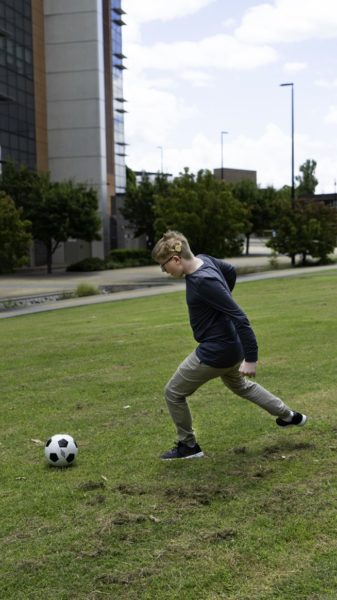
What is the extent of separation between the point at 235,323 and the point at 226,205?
32.2m

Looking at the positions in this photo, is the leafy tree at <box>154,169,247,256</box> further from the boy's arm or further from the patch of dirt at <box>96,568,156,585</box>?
the patch of dirt at <box>96,568,156,585</box>

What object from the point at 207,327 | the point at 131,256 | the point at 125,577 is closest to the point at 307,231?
the point at 131,256

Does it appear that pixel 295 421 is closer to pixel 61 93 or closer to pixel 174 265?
pixel 174 265

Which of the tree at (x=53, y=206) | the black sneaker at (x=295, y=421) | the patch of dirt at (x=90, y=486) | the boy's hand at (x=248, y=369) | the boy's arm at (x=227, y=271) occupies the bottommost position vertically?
the patch of dirt at (x=90, y=486)

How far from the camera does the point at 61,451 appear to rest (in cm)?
528

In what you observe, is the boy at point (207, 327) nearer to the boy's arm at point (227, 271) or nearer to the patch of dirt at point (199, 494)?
the boy's arm at point (227, 271)

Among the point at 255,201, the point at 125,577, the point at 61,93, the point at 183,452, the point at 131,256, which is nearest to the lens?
the point at 125,577

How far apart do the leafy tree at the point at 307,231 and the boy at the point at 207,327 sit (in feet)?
121

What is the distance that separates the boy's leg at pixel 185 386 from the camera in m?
4.96

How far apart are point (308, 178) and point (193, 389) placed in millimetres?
125038

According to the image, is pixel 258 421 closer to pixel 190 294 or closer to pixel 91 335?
pixel 190 294

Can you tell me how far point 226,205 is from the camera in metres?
36.4

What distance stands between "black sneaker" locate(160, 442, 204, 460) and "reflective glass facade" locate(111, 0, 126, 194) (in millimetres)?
73300

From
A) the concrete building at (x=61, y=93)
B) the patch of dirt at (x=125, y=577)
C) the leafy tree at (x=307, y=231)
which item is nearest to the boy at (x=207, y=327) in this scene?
the patch of dirt at (x=125, y=577)
